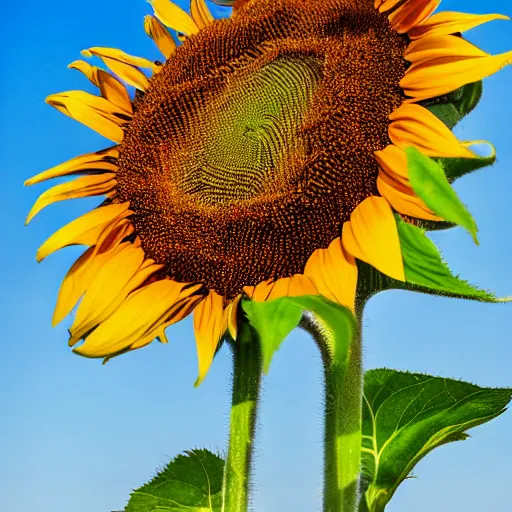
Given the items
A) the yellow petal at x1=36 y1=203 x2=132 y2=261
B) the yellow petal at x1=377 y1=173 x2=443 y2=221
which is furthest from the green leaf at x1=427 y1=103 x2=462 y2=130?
the yellow petal at x1=36 y1=203 x2=132 y2=261

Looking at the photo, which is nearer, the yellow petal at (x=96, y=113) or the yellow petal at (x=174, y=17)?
the yellow petal at (x=96, y=113)

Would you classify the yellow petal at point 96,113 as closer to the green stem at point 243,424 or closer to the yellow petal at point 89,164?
the yellow petal at point 89,164

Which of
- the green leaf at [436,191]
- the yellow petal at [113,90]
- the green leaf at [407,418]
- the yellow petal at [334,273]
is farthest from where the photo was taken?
the yellow petal at [113,90]

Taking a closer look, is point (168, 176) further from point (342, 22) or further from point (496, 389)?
point (496, 389)

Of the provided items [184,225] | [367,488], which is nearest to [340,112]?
[184,225]

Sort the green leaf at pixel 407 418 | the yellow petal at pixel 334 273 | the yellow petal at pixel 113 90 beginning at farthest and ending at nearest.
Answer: the yellow petal at pixel 113 90, the green leaf at pixel 407 418, the yellow petal at pixel 334 273

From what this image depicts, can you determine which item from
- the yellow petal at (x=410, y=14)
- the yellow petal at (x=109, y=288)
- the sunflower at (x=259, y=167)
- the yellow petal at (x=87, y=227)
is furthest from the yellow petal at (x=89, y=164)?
the yellow petal at (x=410, y=14)
